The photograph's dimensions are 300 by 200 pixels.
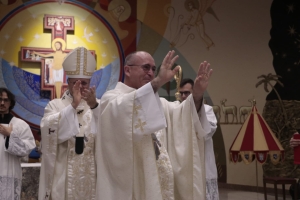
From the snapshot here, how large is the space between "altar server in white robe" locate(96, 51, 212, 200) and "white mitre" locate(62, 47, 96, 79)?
1255mm

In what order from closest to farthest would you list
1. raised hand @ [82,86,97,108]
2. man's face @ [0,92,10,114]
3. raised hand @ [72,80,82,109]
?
raised hand @ [82,86,97,108] → raised hand @ [72,80,82,109] → man's face @ [0,92,10,114]

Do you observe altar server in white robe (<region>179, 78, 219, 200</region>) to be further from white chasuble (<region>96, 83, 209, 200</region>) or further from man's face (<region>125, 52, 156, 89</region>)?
man's face (<region>125, 52, 156, 89</region>)

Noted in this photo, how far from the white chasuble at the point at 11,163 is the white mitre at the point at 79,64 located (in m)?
1.23

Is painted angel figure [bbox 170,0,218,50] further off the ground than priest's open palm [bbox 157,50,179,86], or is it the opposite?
painted angel figure [bbox 170,0,218,50]

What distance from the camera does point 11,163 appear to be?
18.3ft

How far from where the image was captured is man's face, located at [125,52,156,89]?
11.3 feet

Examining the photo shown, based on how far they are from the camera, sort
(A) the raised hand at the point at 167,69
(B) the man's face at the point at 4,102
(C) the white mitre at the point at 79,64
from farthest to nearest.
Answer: (B) the man's face at the point at 4,102, (C) the white mitre at the point at 79,64, (A) the raised hand at the point at 167,69

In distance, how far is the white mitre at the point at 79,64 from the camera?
4715 mm

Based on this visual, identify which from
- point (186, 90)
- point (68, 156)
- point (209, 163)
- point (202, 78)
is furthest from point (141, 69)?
point (209, 163)

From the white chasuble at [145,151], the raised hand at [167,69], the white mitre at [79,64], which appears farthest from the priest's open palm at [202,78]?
the white mitre at [79,64]

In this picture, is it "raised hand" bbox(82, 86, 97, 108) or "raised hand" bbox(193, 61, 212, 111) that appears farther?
"raised hand" bbox(82, 86, 97, 108)

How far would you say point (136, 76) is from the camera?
349 centimetres

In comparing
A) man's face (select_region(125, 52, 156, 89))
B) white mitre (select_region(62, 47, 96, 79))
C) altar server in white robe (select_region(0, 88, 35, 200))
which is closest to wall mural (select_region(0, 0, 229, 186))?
altar server in white robe (select_region(0, 88, 35, 200))

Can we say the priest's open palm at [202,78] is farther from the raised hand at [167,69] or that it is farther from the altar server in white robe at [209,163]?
the altar server in white robe at [209,163]
